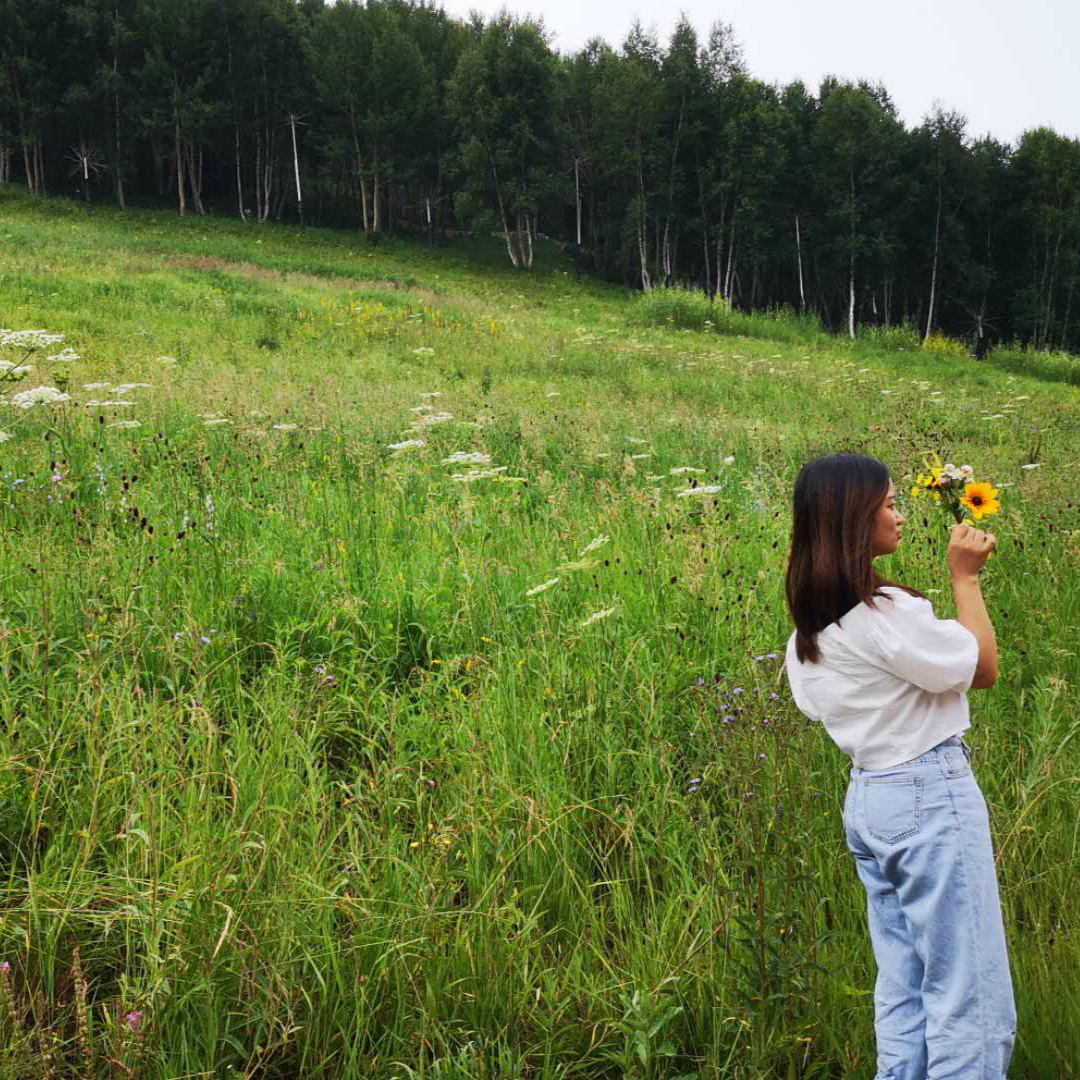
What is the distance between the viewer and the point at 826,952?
220 cm

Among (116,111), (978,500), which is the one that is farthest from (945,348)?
(116,111)

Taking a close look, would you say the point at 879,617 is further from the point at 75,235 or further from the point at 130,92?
the point at 130,92

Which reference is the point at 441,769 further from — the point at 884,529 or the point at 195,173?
the point at 195,173

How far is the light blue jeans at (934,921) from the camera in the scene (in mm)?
1697

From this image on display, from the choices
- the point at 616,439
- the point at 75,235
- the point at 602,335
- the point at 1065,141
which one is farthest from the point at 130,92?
the point at 1065,141

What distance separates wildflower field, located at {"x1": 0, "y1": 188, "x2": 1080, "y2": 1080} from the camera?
6.29 feet

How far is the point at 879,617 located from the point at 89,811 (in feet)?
7.25

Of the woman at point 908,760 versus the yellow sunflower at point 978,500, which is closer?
the woman at point 908,760

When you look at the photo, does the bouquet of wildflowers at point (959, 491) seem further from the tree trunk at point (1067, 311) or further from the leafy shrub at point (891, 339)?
the tree trunk at point (1067, 311)

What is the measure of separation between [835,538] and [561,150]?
5050 cm

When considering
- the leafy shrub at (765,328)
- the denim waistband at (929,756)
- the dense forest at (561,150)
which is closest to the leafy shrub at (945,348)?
the leafy shrub at (765,328)

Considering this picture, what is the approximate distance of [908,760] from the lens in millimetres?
1827

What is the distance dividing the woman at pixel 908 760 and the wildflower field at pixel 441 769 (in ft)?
0.71

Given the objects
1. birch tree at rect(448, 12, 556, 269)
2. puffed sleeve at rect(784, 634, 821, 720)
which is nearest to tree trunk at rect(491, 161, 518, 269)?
birch tree at rect(448, 12, 556, 269)
